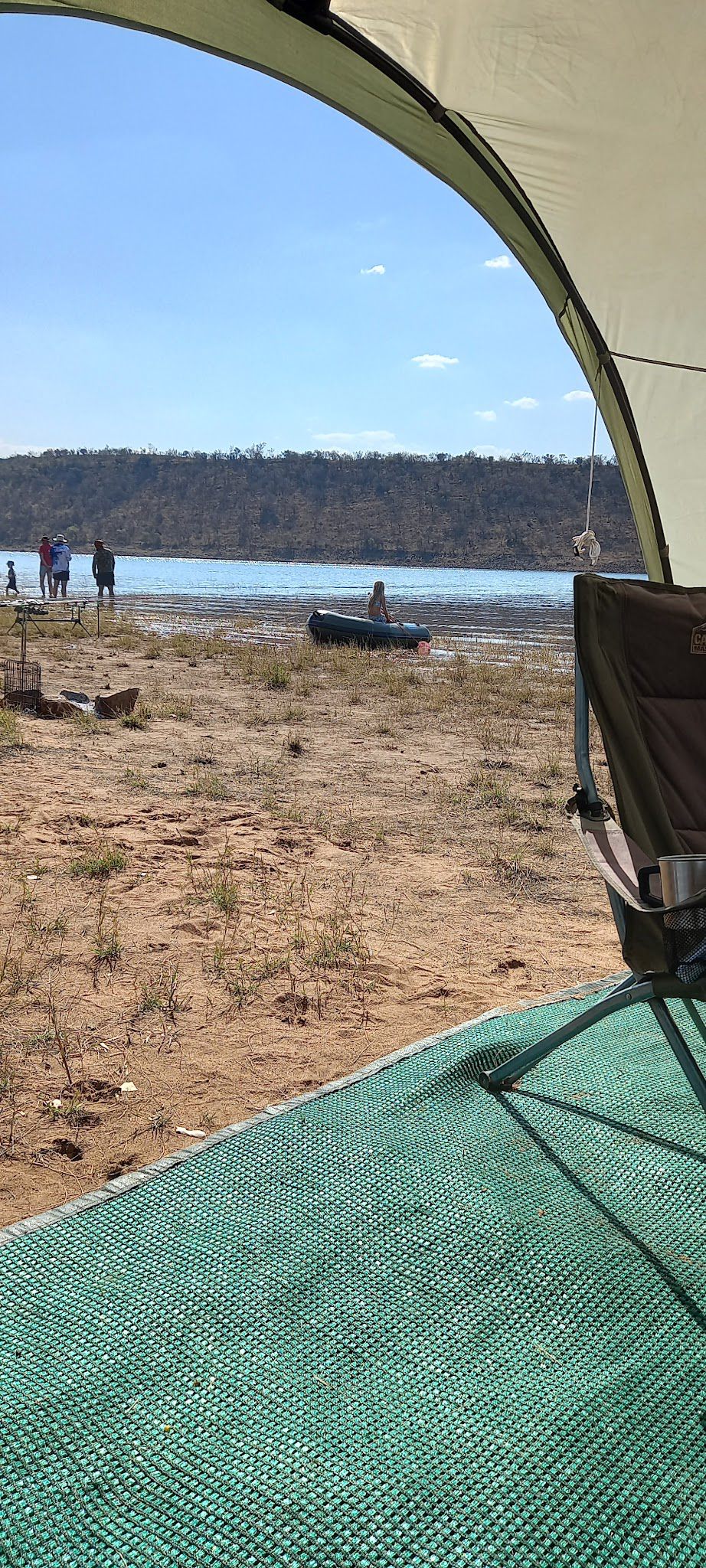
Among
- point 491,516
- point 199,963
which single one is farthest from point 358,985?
point 491,516

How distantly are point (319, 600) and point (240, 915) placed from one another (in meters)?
35.0

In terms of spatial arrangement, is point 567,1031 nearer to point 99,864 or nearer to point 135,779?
point 99,864

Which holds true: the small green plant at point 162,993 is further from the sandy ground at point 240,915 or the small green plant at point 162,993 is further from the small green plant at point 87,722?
the small green plant at point 87,722

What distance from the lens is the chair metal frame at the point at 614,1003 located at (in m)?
2.18

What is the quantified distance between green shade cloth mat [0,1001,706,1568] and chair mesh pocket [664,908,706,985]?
0.51 m

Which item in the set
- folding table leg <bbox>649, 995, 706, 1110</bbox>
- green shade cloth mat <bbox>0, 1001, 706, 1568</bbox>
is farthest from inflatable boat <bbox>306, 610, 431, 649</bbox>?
folding table leg <bbox>649, 995, 706, 1110</bbox>

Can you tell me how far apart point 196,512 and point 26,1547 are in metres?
117

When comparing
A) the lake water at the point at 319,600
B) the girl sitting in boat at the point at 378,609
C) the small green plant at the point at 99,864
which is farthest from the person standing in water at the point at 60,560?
the small green plant at the point at 99,864

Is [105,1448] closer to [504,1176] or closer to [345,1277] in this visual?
Answer: [345,1277]

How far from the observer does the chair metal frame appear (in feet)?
7.16

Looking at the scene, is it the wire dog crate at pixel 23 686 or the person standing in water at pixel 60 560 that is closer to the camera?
the wire dog crate at pixel 23 686

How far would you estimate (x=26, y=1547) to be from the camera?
4.42 feet

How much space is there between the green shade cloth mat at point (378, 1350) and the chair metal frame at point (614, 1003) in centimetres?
14

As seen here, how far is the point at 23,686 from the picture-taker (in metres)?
9.92
